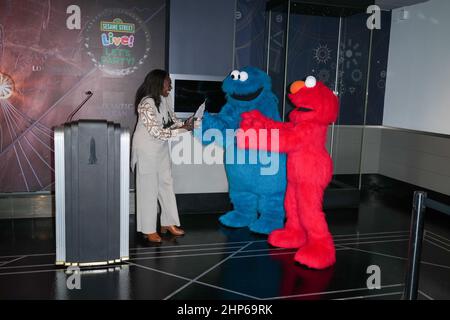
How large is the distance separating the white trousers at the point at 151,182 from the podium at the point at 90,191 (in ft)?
1.28

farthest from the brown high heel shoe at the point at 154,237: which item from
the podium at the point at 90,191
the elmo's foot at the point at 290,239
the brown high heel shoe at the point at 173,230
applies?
the elmo's foot at the point at 290,239

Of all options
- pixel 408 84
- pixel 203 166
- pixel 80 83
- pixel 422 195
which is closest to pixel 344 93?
pixel 408 84

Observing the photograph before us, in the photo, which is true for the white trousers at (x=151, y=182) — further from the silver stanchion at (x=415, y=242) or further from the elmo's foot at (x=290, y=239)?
the silver stanchion at (x=415, y=242)

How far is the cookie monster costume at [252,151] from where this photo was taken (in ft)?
12.9

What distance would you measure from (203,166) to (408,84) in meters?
3.13

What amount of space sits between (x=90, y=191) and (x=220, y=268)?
43.8 inches

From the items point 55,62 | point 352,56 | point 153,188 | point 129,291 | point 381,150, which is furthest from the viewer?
point 381,150

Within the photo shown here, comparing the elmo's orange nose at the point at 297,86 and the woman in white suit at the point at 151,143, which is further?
the woman in white suit at the point at 151,143

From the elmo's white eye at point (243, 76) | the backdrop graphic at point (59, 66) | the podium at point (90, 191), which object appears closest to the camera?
the podium at point (90, 191)

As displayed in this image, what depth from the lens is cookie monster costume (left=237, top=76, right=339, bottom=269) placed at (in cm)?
340

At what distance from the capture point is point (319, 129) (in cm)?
346
